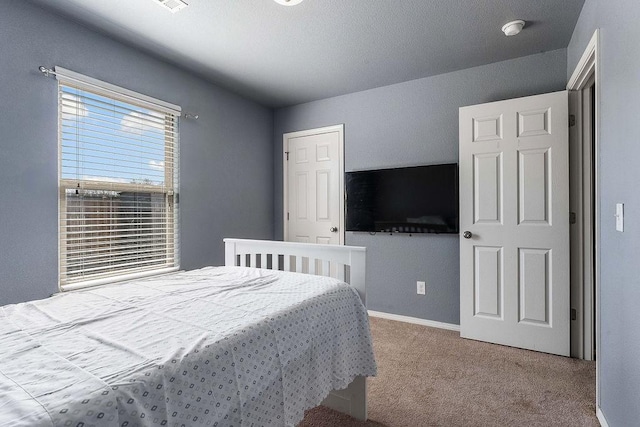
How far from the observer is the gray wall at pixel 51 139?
190 cm

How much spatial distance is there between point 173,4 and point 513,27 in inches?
89.6

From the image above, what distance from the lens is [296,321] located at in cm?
127

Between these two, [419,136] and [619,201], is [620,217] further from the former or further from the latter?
[419,136]

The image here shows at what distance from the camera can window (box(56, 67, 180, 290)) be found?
2.20m

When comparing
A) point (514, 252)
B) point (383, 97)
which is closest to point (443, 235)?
point (514, 252)

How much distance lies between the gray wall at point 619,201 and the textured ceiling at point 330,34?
0.68 m

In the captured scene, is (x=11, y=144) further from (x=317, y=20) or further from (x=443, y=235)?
(x=443, y=235)

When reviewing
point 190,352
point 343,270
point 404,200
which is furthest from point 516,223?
point 190,352

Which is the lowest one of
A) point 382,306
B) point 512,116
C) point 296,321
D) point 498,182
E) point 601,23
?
point 382,306

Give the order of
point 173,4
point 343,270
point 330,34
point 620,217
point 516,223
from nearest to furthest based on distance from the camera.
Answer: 1. point 620,217
2. point 343,270
3. point 173,4
4. point 330,34
5. point 516,223

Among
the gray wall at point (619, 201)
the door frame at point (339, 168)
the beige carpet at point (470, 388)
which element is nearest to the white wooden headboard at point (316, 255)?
the beige carpet at point (470, 388)

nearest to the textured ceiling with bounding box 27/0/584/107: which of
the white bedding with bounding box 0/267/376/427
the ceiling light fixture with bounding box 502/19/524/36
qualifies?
the ceiling light fixture with bounding box 502/19/524/36

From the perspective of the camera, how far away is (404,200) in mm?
3168

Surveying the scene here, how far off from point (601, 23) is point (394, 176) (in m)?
1.82
